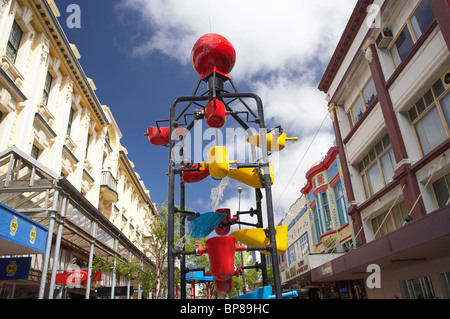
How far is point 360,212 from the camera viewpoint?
54.2 feet

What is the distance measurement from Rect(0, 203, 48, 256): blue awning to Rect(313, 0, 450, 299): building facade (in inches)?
336

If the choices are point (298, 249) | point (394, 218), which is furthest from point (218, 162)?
point (298, 249)

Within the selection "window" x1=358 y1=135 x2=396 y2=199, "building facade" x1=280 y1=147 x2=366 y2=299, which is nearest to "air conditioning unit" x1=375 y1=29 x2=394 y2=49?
"window" x1=358 y1=135 x2=396 y2=199

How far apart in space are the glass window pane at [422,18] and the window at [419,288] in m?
8.76

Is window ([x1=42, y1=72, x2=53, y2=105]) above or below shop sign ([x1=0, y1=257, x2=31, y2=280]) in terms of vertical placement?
above

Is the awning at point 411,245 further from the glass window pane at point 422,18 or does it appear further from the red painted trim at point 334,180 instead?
the red painted trim at point 334,180

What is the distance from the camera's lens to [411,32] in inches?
469

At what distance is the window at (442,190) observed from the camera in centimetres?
1034

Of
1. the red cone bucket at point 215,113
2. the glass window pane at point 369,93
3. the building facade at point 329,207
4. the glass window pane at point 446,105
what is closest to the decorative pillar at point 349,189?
the glass window pane at point 369,93

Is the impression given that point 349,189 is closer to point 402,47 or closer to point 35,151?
point 402,47

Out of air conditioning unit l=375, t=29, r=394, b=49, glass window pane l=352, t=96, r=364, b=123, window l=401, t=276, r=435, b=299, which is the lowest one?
window l=401, t=276, r=435, b=299

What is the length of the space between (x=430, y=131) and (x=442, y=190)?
80.9 inches

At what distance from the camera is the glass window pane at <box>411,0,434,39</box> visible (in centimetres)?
1099

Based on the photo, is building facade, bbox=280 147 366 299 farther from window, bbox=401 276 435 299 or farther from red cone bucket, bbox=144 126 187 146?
red cone bucket, bbox=144 126 187 146
